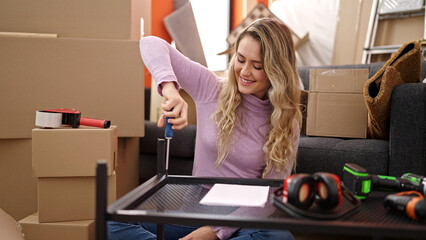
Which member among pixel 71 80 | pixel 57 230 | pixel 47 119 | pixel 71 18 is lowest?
pixel 57 230

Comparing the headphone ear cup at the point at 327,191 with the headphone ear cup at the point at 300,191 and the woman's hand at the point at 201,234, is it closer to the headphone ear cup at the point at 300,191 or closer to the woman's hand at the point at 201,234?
the headphone ear cup at the point at 300,191

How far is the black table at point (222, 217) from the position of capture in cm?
59

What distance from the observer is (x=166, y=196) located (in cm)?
81

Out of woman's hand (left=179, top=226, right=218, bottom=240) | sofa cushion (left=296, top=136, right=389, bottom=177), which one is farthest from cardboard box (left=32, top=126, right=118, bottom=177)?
sofa cushion (left=296, top=136, right=389, bottom=177)

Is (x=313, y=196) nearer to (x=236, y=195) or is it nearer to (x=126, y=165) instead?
(x=236, y=195)

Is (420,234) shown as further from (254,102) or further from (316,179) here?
(254,102)

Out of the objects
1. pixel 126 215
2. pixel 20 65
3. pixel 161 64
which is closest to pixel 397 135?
pixel 161 64

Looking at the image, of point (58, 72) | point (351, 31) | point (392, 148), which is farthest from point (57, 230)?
point (351, 31)

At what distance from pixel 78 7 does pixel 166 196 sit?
1.09 meters

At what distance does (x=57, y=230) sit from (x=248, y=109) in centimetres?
72

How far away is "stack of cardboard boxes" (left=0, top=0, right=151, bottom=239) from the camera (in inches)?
60.1

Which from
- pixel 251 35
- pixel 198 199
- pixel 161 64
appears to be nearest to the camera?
pixel 198 199

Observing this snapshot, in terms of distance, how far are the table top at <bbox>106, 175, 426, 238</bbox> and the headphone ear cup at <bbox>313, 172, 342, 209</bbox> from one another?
0.03 meters

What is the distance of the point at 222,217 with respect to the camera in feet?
2.02
